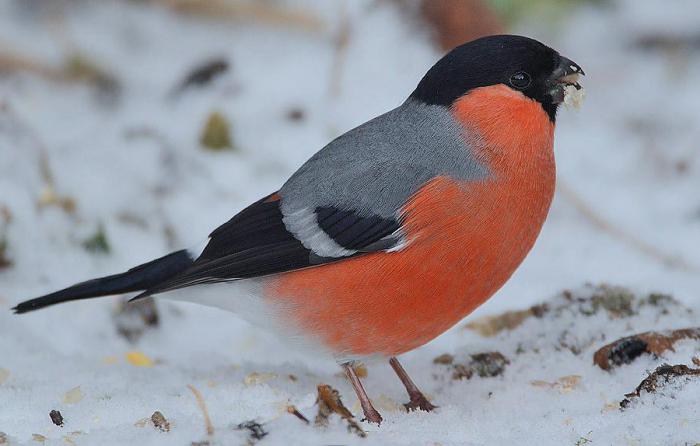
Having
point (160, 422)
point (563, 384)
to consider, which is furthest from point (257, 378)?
point (563, 384)

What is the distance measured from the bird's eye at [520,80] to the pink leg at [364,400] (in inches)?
43.5

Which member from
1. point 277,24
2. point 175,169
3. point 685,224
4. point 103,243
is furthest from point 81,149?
point 685,224

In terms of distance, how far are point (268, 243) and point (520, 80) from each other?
1015mm

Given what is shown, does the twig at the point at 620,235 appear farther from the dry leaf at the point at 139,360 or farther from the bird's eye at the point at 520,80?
the dry leaf at the point at 139,360

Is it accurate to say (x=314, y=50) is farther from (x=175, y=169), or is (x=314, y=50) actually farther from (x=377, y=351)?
(x=377, y=351)

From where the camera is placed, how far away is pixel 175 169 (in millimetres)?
5207

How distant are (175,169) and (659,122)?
273cm

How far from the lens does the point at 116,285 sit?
11.9 ft

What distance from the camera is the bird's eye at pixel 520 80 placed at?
3.37 meters

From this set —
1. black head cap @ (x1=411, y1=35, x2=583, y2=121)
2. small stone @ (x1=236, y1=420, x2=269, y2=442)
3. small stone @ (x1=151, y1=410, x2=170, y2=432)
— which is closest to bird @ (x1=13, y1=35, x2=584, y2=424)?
black head cap @ (x1=411, y1=35, x2=583, y2=121)

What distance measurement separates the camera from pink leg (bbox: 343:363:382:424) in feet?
10.5

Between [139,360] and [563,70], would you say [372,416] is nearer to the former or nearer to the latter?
[139,360]

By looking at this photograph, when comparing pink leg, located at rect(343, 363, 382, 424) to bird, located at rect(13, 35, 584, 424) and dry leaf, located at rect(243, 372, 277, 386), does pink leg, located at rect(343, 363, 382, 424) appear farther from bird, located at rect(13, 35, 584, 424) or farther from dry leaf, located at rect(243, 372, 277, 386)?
dry leaf, located at rect(243, 372, 277, 386)

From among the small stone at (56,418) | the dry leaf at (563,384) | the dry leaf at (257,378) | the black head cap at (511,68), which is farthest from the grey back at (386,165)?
the small stone at (56,418)
